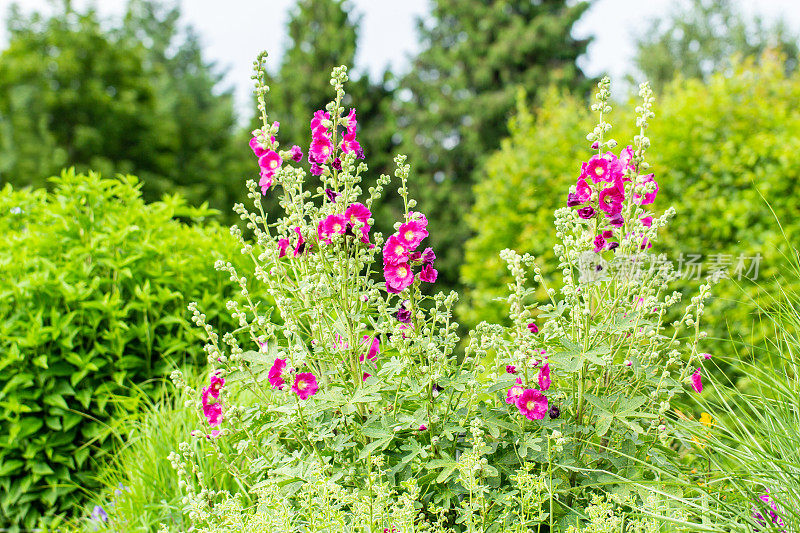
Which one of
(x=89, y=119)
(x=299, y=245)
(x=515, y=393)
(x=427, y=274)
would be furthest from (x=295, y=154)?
(x=89, y=119)

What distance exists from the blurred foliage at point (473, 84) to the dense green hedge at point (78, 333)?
1179 cm

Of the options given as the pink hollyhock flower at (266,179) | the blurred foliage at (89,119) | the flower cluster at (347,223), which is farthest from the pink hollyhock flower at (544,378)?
the blurred foliage at (89,119)

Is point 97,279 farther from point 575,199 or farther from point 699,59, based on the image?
point 699,59

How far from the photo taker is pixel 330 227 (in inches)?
76.6

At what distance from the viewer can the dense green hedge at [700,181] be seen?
5184mm

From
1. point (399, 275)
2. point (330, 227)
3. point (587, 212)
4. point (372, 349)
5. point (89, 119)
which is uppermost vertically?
point (89, 119)

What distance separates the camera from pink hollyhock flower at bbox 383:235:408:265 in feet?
6.35

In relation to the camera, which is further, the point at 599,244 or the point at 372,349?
the point at 372,349

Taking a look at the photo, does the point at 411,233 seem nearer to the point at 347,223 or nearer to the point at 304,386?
the point at 347,223

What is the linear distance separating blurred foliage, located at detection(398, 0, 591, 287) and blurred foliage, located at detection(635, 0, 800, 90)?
40.0 ft

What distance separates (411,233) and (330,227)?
24 centimetres

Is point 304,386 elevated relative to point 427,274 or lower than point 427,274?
lower

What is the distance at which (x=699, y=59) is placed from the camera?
93.7ft

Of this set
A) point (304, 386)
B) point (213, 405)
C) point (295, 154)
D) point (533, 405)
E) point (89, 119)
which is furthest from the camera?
point (89, 119)
